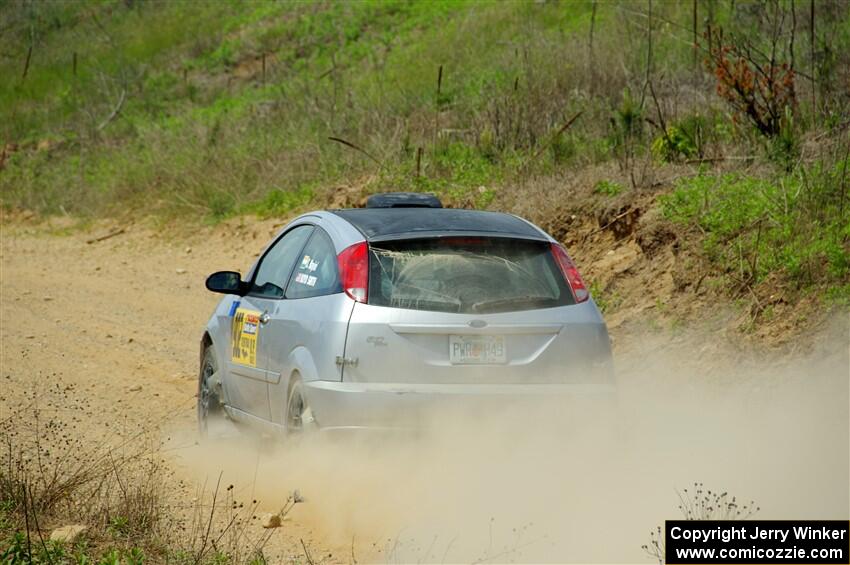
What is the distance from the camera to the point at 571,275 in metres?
6.80

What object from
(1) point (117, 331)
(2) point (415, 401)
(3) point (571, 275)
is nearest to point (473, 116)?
(1) point (117, 331)

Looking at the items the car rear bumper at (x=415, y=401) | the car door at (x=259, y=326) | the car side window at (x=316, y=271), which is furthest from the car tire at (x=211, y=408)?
the car rear bumper at (x=415, y=401)

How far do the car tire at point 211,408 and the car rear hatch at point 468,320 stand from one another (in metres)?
2.44

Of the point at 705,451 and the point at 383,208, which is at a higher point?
the point at 383,208

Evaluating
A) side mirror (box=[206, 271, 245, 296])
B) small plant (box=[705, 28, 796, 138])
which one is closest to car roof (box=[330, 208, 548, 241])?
side mirror (box=[206, 271, 245, 296])

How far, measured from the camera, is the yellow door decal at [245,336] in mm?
7711

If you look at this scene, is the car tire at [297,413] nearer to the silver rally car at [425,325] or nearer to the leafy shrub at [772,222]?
the silver rally car at [425,325]

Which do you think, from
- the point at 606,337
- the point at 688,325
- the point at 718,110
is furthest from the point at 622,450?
the point at 718,110

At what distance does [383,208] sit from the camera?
764 centimetres

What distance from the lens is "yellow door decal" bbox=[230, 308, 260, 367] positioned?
771cm

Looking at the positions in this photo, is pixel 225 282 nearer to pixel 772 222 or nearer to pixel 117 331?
pixel 772 222

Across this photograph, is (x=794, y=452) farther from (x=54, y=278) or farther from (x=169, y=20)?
(x=169, y=20)

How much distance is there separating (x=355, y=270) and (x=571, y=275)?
1.29 meters

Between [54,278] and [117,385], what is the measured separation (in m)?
6.71
